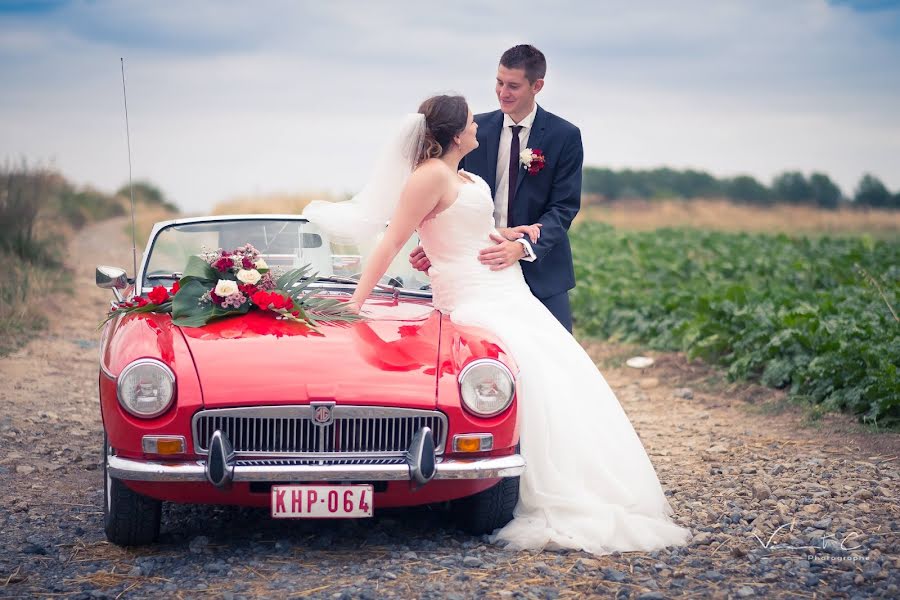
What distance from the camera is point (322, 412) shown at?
3.78 meters

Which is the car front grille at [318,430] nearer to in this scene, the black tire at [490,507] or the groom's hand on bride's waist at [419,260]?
the black tire at [490,507]

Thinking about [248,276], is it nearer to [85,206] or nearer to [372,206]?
[372,206]

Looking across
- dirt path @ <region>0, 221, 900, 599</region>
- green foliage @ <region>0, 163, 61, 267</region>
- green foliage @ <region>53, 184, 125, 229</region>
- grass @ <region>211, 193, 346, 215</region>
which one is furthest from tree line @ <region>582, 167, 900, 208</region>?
dirt path @ <region>0, 221, 900, 599</region>

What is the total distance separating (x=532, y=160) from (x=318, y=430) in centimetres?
218

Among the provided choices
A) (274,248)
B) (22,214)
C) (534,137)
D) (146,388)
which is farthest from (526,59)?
(22,214)

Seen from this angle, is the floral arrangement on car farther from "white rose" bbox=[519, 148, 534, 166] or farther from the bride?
"white rose" bbox=[519, 148, 534, 166]

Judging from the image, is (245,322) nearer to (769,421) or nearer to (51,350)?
(769,421)

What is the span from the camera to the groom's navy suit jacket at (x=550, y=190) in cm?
538

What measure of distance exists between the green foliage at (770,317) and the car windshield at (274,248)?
326 centimetres

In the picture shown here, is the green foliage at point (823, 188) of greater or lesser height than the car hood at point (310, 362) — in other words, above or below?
above

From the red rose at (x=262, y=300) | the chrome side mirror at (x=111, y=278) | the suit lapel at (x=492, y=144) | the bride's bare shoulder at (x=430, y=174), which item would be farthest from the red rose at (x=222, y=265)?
the suit lapel at (x=492, y=144)

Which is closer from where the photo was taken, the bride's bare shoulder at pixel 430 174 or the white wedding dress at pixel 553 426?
the white wedding dress at pixel 553 426

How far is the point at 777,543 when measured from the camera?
4188 millimetres

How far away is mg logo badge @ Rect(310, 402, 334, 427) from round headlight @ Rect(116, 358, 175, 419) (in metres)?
0.55
